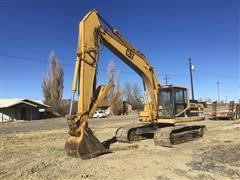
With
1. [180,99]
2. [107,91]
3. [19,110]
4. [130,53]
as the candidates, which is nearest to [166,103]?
[180,99]

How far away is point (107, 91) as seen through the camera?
34.4ft

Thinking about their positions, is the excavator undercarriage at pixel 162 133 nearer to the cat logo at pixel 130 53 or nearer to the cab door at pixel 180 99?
the cab door at pixel 180 99

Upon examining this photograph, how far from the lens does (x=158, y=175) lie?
727cm

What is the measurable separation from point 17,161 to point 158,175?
4877 millimetres

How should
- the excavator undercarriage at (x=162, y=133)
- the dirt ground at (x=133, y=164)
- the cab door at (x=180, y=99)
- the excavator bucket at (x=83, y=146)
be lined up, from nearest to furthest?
the dirt ground at (x=133, y=164), the excavator bucket at (x=83, y=146), the excavator undercarriage at (x=162, y=133), the cab door at (x=180, y=99)

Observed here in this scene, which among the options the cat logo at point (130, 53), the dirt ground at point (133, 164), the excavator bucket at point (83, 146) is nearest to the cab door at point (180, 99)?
the dirt ground at point (133, 164)

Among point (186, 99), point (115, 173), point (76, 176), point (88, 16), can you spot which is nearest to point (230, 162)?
point (115, 173)

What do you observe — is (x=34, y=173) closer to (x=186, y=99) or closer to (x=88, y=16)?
(x=88, y=16)

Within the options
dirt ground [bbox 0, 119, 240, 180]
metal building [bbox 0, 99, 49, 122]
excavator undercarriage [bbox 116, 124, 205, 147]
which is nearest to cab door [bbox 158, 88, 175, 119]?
excavator undercarriage [bbox 116, 124, 205, 147]

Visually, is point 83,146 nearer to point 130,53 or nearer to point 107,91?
point 107,91

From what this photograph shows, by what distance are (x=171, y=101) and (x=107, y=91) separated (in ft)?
11.9

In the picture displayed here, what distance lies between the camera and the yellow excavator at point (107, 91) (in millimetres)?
9156

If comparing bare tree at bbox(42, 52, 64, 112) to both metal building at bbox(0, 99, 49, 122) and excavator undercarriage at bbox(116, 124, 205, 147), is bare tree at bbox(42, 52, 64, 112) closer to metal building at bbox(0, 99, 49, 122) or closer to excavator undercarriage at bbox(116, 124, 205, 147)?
metal building at bbox(0, 99, 49, 122)

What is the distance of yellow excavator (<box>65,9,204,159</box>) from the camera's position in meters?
9.16
